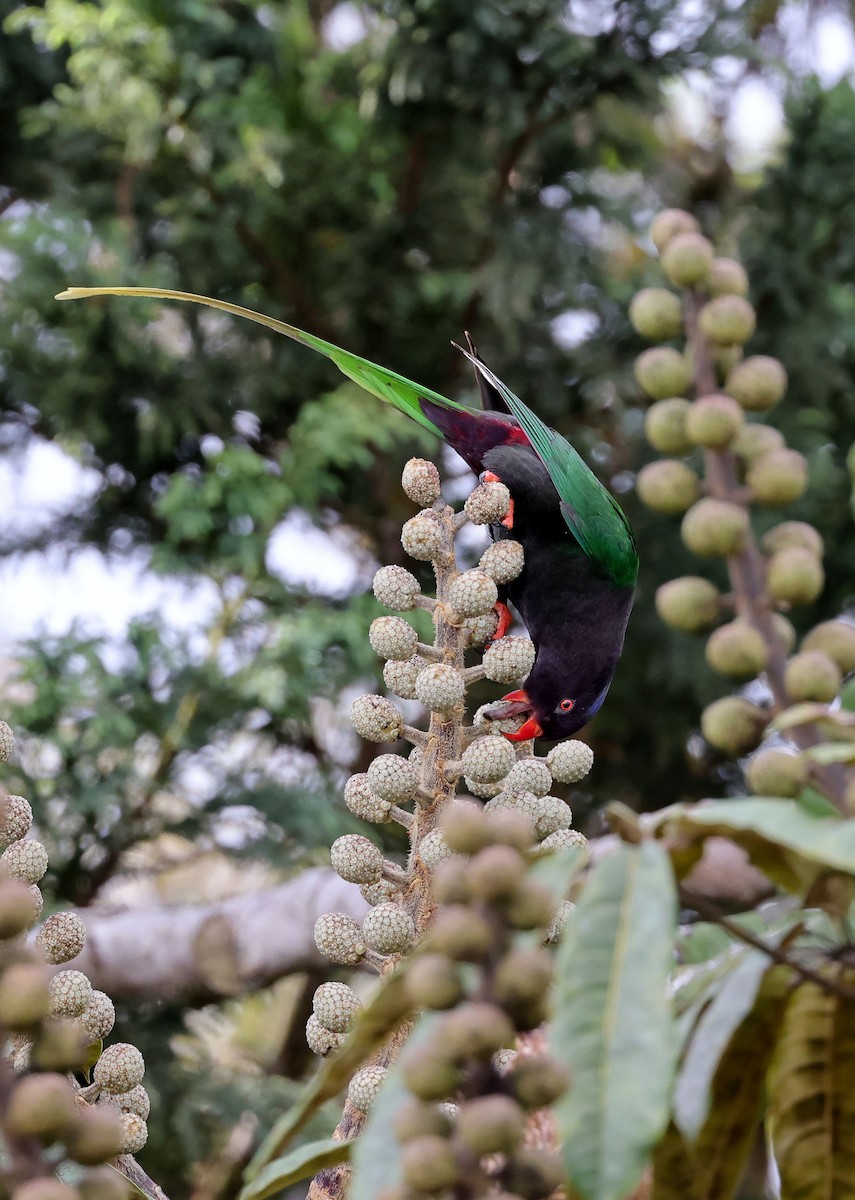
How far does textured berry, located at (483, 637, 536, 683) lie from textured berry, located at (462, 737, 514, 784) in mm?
62

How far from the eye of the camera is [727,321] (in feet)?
1.86

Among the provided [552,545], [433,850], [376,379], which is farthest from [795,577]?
[552,545]

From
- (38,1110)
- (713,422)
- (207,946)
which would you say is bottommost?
(38,1110)

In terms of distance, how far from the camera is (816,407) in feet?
10.6

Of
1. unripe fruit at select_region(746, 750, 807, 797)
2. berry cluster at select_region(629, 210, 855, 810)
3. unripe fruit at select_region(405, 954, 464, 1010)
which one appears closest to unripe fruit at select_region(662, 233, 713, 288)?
berry cluster at select_region(629, 210, 855, 810)

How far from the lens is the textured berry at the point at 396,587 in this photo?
0.79 m

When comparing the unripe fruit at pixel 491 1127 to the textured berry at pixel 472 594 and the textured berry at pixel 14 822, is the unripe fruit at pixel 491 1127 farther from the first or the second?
the textured berry at pixel 472 594

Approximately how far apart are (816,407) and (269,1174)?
299 cm

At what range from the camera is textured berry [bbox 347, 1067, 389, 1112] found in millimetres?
602

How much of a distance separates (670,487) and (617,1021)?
25cm

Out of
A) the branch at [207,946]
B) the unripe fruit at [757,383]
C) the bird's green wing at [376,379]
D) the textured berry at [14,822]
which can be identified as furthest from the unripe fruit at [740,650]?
the branch at [207,946]

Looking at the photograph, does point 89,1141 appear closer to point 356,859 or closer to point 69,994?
point 69,994

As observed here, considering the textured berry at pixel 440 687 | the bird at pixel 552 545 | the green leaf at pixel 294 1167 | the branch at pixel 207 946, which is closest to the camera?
the green leaf at pixel 294 1167

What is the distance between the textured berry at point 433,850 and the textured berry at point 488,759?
45 millimetres
